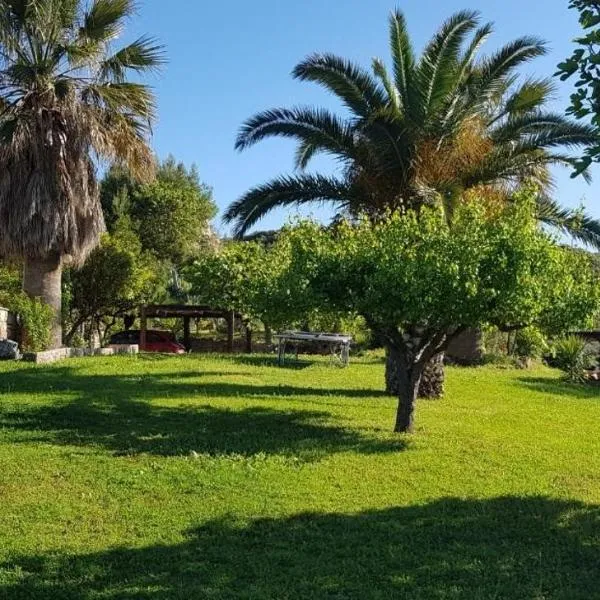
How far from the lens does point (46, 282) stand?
17.4m

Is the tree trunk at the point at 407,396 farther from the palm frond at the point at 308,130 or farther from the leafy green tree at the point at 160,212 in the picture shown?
the leafy green tree at the point at 160,212

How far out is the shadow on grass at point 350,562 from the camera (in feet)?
16.3

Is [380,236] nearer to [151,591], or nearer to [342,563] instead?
[342,563]

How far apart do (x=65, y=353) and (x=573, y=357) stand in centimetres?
1239

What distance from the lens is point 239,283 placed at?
84.3 ft

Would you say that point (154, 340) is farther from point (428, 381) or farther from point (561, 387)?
point (428, 381)

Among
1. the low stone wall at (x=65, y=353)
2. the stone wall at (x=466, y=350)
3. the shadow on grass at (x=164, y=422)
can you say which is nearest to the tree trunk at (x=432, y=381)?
the shadow on grass at (x=164, y=422)

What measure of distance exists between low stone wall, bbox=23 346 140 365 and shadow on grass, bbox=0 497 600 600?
10.6 meters

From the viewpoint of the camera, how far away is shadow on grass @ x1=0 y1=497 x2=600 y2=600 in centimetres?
495

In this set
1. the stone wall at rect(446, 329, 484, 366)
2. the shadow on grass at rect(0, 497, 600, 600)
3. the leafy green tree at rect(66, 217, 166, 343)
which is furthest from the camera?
the leafy green tree at rect(66, 217, 166, 343)

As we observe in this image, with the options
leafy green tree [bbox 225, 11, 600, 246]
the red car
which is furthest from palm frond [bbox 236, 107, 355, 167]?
the red car

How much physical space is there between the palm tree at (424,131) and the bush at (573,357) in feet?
20.6

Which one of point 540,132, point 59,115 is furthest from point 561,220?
point 59,115

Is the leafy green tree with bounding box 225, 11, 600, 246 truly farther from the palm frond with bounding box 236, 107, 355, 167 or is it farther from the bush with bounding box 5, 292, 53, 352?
the bush with bounding box 5, 292, 53, 352
